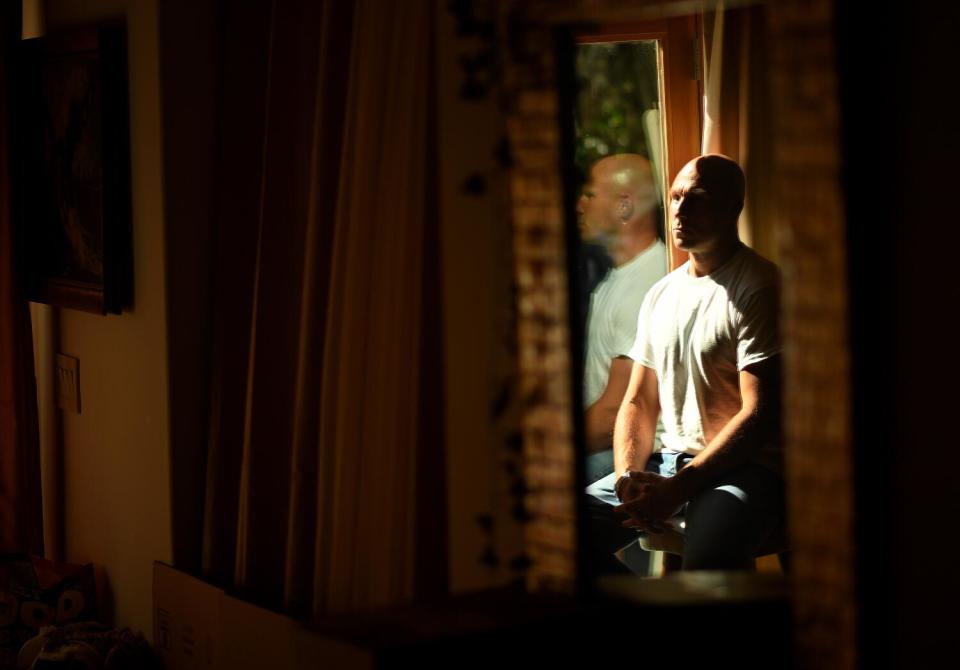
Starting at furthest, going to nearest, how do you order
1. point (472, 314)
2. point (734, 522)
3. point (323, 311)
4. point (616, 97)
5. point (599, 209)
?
1. point (599, 209)
2. point (616, 97)
3. point (734, 522)
4. point (323, 311)
5. point (472, 314)

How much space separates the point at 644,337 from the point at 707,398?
16 centimetres

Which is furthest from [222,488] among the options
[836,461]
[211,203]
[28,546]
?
[836,461]

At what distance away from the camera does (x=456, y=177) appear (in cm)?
119

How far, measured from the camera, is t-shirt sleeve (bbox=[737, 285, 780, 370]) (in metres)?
1.81

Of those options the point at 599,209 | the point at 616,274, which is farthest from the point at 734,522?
the point at 599,209

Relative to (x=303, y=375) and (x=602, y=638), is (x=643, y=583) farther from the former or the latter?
(x=303, y=375)

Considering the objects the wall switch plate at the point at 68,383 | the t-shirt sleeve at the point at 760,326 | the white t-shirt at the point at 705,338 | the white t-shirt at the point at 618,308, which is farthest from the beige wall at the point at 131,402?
the t-shirt sleeve at the point at 760,326

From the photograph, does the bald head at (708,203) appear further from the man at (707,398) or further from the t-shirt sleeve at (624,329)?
the t-shirt sleeve at (624,329)

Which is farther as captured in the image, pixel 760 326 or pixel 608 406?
pixel 608 406

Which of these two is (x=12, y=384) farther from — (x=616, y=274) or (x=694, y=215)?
(x=694, y=215)

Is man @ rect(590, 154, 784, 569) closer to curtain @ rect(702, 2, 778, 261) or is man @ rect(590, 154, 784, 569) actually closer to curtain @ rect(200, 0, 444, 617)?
curtain @ rect(702, 2, 778, 261)

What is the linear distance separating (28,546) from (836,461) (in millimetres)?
1655

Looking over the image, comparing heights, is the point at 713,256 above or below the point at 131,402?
above

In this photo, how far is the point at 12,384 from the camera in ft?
6.82
